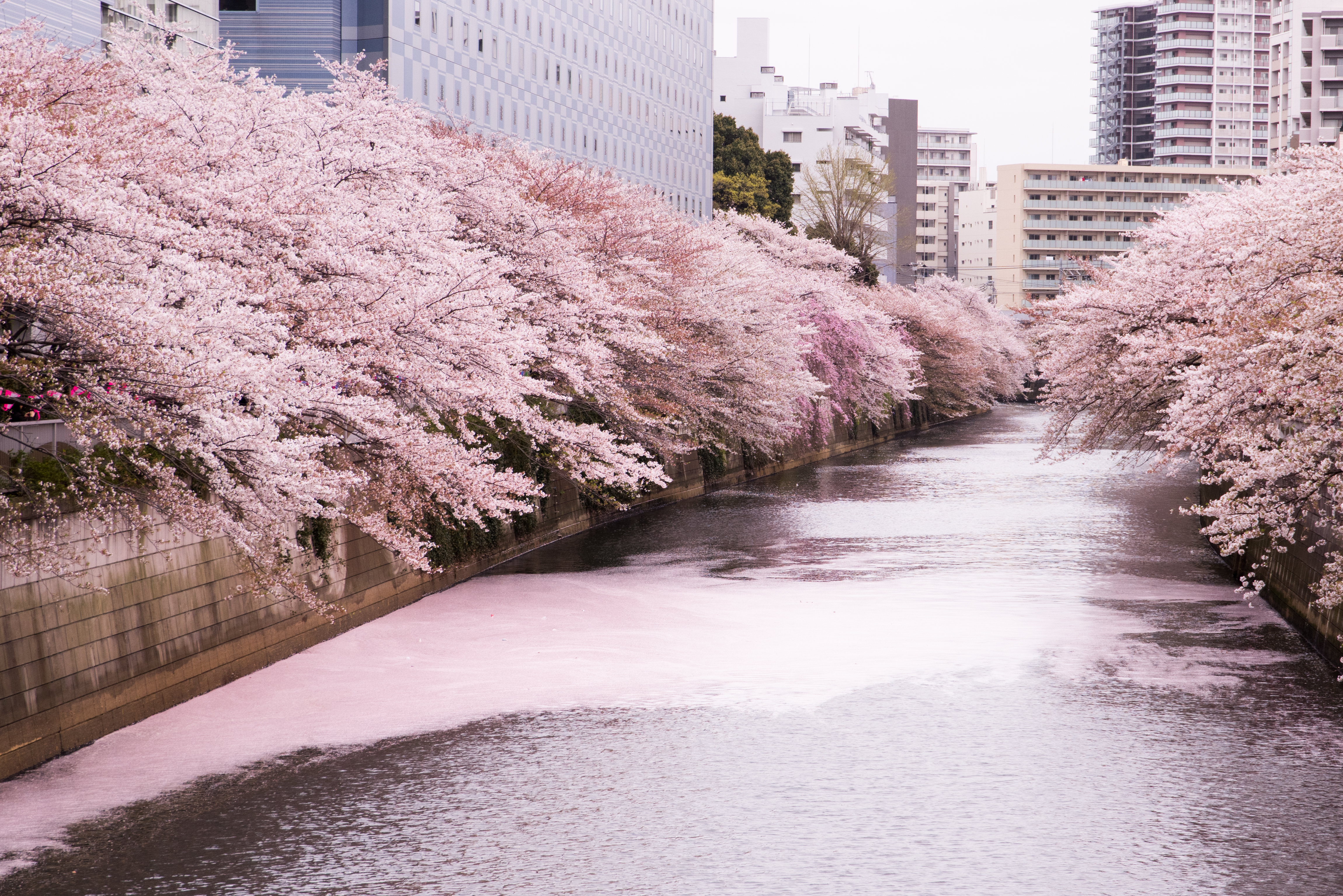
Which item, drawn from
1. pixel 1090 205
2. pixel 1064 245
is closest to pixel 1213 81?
pixel 1090 205

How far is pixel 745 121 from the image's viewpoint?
149000 millimetres

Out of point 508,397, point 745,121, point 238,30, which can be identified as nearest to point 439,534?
point 508,397

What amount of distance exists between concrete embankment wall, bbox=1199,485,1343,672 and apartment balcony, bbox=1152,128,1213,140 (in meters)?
180

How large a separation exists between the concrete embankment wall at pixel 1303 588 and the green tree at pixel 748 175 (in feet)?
259

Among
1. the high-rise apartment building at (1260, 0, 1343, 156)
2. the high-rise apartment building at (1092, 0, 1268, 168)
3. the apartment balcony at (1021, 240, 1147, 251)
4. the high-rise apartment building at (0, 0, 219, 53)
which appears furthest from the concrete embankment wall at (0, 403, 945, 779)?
the high-rise apartment building at (1092, 0, 1268, 168)

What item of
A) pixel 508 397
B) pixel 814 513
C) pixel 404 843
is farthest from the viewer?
pixel 814 513

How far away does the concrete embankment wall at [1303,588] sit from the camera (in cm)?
1891

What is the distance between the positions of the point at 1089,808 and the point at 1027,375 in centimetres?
11230

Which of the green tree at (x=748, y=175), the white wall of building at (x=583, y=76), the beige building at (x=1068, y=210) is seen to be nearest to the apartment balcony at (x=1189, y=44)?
the beige building at (x=1068, y=210)

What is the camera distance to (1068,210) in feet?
552

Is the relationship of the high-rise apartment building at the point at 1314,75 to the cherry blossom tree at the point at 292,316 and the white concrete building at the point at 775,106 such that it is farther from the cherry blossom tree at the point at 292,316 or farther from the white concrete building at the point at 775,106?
the cherry blossom tree at the point at 292,316

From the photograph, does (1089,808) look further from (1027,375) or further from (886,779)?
(1027,375)

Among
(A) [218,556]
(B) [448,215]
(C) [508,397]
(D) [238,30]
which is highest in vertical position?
(D) [238,30]

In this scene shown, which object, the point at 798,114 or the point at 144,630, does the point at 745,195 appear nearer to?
the point at 798,114
